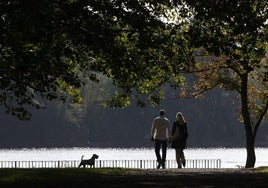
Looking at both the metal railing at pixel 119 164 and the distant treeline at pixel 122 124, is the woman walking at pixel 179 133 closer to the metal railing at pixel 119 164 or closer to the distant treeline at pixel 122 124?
the metal railing at pixel 119 164

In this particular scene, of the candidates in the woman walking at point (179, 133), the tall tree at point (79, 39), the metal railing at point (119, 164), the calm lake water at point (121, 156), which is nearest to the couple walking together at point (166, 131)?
the woman walking at point (179, 133)

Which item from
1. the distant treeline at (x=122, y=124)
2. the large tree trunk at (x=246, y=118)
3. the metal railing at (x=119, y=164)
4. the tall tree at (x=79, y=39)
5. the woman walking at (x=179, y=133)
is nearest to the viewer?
the tall tree at (x=79, y=39)

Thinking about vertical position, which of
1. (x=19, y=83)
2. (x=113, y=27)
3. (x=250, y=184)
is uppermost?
(x=113, y=27)

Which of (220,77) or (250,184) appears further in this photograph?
(220,77)

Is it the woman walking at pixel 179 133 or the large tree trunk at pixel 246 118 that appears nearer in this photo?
the woman walking at pixel 179 133

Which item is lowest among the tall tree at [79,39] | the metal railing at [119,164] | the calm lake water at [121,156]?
the metal railing at [119,164]

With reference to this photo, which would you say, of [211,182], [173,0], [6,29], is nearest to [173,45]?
[173,0]

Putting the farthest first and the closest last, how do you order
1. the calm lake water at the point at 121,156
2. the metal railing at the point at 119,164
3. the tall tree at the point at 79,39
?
the calm lake water at the point at 121,156, the metal railing at the point at 119,164, the tall tree at the point at 79,39

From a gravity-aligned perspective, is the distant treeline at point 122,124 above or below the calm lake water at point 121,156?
above

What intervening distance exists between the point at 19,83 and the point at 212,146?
453 feet

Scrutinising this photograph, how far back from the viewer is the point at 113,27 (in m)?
24.3

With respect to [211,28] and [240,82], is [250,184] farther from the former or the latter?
[240,82]

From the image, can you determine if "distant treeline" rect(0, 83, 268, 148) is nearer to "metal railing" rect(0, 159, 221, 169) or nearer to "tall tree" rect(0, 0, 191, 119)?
"metal railing" rect(0, 159, 221, 169)

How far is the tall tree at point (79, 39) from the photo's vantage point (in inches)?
714
